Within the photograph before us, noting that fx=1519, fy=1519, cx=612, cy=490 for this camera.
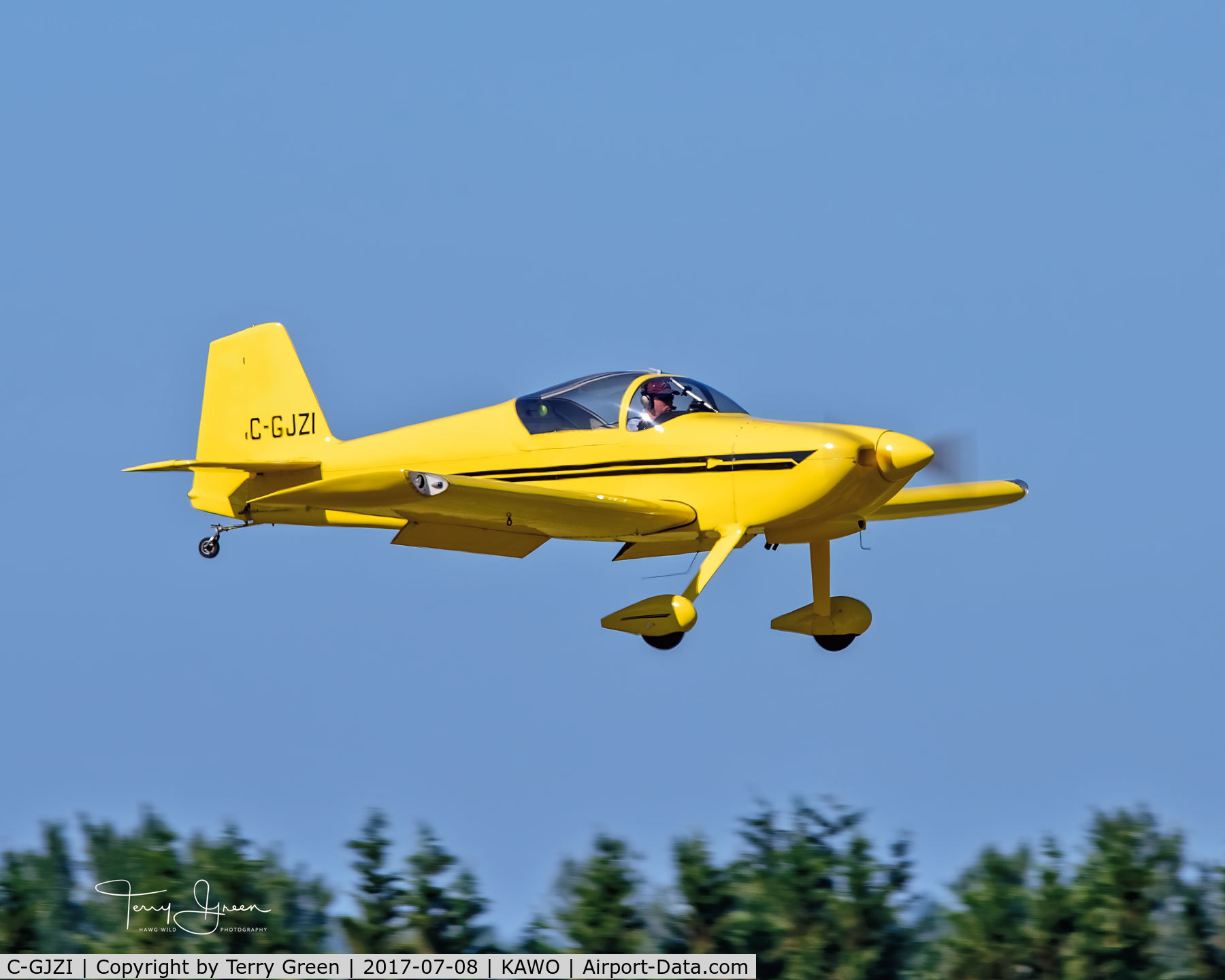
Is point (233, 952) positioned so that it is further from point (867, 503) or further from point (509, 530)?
point (867, 503)

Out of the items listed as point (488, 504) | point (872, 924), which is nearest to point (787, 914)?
point (872, 924)

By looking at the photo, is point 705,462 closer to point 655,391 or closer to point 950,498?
point 655,391

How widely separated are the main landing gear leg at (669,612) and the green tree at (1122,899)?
25.1 ft

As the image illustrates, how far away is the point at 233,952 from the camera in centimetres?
2009

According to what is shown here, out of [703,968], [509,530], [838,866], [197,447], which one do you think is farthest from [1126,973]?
[197,447]

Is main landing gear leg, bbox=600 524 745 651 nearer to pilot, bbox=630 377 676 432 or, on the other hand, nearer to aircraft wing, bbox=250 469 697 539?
aircraft wing, bbox=250 469 697 539

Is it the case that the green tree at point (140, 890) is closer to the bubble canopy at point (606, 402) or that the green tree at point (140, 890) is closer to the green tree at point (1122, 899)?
the bubble canopy at point (606, 402)

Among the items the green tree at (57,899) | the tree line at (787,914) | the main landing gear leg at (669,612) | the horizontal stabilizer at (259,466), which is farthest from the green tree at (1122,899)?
the green tree at (57,899)

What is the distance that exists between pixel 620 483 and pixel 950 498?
13.6 ft

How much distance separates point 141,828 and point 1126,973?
1416cm

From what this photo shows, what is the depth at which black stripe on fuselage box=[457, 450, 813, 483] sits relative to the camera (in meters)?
15.2

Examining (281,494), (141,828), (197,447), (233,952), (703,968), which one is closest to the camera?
(281,494)

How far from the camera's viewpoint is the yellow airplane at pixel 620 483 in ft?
48.4

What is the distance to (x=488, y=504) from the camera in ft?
48.3
